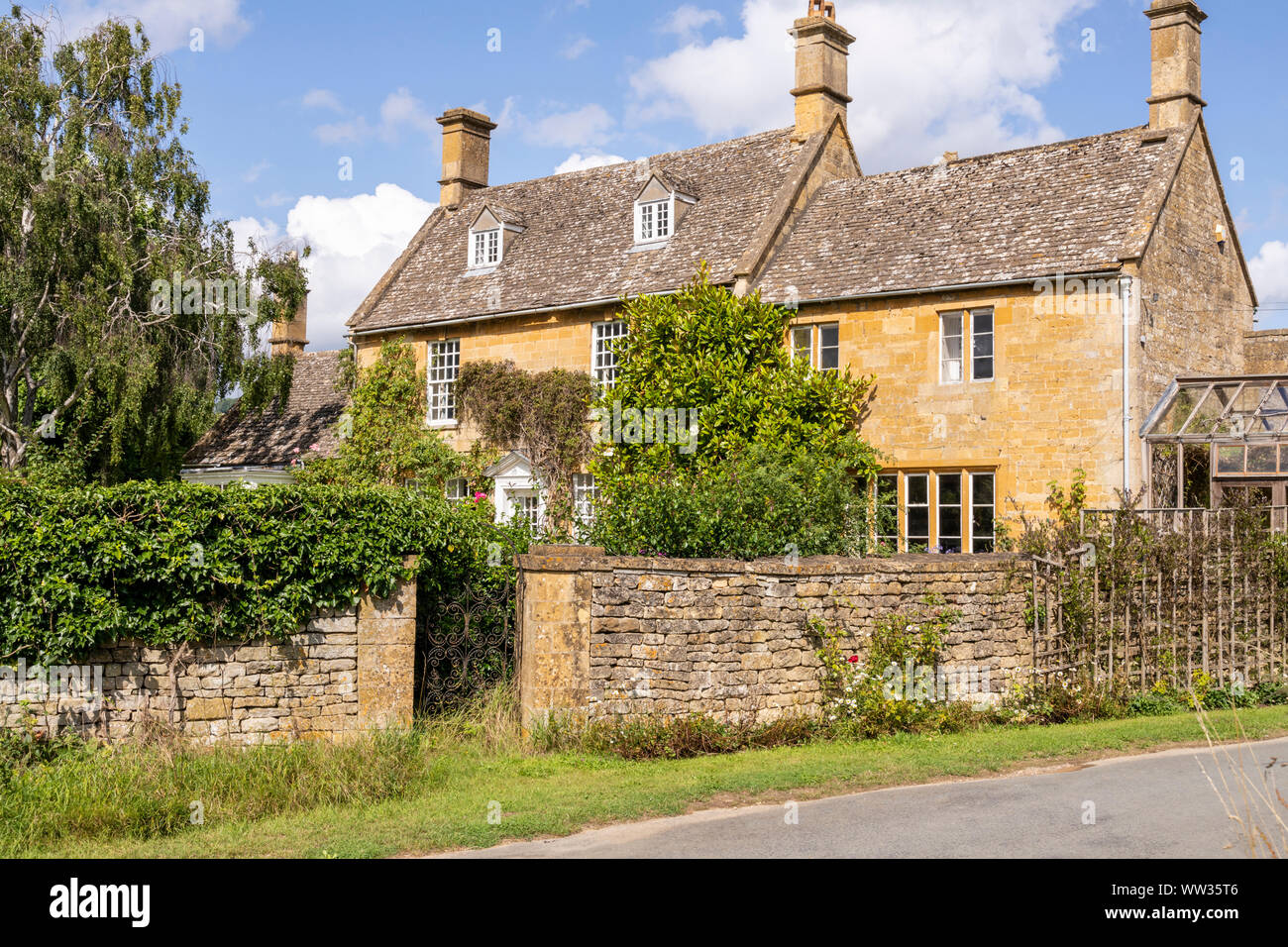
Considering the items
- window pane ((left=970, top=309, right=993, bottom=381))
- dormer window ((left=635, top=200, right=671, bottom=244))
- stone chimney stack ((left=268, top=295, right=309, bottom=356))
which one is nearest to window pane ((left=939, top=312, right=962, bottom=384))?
window pane ((left=970, top=309, right=993, bottom=381))

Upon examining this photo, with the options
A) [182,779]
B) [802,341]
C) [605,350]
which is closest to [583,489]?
[605,350]

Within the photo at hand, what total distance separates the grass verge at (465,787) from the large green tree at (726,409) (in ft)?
21.7

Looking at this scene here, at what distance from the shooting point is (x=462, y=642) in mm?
12867

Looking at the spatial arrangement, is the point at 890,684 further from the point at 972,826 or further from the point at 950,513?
the point at 950,513

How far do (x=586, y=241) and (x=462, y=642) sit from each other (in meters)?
15.8

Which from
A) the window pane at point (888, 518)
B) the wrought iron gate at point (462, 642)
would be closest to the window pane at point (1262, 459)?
the window pane at point (888, 518)

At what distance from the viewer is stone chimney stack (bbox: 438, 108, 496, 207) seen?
3119 cm

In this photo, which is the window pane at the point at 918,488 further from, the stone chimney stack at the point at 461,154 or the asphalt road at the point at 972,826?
the stone chimney stack at the point at 461,154

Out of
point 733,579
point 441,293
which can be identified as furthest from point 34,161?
point 733,579

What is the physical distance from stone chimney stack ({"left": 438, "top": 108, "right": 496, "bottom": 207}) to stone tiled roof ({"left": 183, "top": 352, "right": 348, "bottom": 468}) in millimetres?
5734

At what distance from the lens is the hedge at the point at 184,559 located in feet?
34.8

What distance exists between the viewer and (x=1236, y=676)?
14.8 m

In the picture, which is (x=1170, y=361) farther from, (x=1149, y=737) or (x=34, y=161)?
(x=34, y=161)

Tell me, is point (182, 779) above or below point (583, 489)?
below
